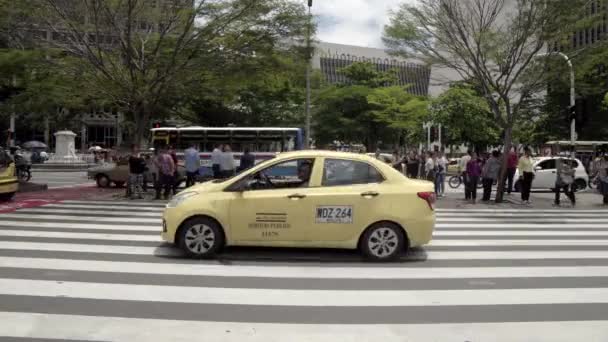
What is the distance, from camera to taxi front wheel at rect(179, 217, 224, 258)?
8352 millimetres

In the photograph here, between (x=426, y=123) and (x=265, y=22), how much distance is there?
3991 cm

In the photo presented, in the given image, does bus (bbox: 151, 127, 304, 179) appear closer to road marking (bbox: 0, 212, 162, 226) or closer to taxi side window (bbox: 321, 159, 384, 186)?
road marking (bbox: 0, 212, 162, 226)

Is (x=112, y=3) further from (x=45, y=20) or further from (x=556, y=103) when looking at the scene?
(x=556, y=103)

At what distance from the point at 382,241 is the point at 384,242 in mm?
35

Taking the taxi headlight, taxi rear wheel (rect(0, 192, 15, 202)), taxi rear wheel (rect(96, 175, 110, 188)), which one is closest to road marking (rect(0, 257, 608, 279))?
the taxi headlight

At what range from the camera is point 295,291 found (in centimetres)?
668

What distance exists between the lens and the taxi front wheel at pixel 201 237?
8352mm

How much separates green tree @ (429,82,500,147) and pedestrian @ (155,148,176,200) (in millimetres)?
38245

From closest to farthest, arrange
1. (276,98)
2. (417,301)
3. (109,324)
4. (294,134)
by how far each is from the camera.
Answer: (109,324) < (417,301) < (294,134) < (276,98)

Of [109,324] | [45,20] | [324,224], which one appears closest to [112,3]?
[45,20]

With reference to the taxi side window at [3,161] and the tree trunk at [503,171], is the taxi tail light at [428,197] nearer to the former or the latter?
the tree trunk at [503,171]

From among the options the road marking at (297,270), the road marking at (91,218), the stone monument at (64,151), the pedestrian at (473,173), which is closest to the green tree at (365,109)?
the stone monument at (64,151)

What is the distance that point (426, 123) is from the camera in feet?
182

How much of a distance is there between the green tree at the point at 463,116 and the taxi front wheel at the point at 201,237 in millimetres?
45424
